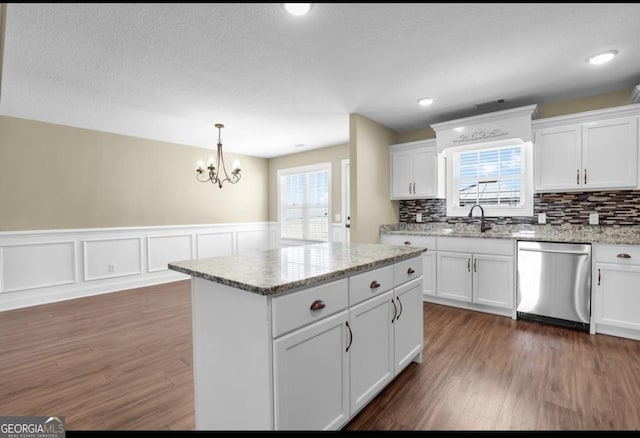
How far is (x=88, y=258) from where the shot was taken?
4207mm

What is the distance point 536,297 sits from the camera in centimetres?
308

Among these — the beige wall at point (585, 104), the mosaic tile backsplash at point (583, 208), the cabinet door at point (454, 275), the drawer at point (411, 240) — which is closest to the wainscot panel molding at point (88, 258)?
the drawer at point (411, 240)

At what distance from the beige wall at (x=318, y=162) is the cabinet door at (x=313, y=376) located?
13.4 ft

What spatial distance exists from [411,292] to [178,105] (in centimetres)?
315

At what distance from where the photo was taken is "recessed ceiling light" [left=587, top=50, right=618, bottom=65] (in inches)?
91.0

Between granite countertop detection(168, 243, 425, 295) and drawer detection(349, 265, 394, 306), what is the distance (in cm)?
5

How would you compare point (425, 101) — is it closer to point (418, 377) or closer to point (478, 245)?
point (478, 245)

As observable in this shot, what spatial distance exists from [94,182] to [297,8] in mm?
4142

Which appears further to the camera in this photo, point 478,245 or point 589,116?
point 478,245

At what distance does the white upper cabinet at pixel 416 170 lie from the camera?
13.1 ft

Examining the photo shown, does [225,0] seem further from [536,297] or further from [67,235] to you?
[67,235]

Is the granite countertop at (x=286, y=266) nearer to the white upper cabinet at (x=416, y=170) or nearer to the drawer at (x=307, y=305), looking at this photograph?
the drawer at (x=307, y=305)

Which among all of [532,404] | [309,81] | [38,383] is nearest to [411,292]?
[532,404]

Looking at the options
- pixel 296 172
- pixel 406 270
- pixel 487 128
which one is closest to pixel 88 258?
pixel 296 172
